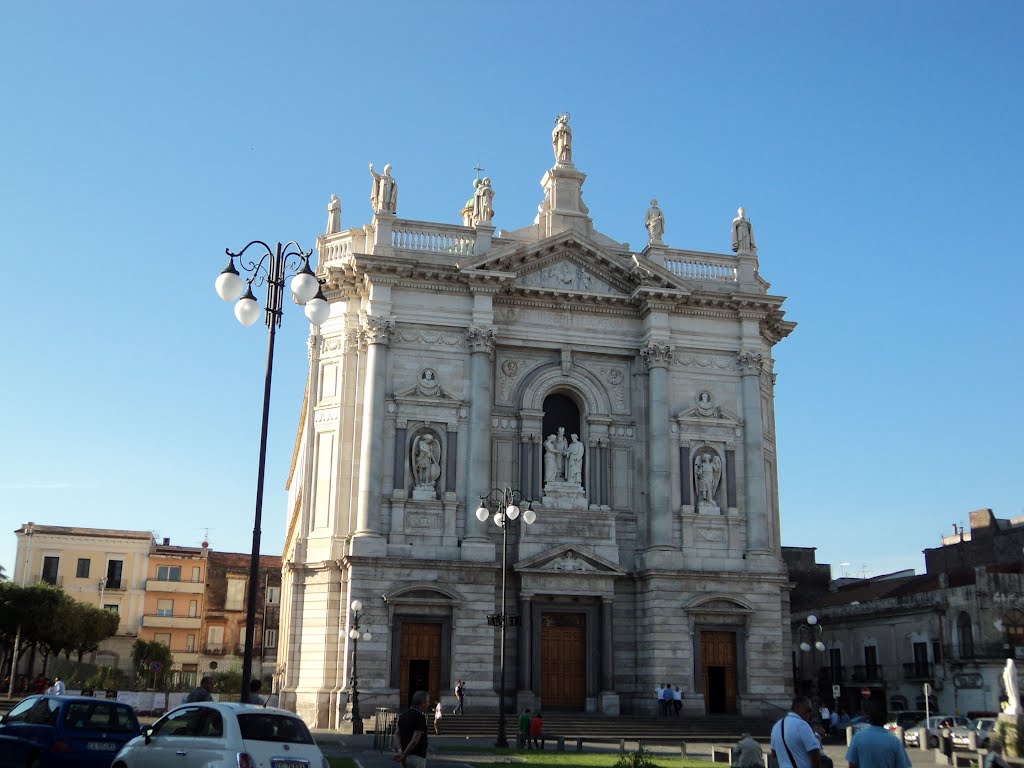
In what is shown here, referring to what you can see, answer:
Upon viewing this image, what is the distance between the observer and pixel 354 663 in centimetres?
3500

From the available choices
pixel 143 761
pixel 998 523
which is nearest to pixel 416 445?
→ pixel 143 761

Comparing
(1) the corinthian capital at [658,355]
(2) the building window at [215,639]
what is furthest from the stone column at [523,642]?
→ (2) the building window at [215,639]

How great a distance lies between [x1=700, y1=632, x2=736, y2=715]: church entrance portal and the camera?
3944 centimetres

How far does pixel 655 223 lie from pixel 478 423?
11283 millimetres

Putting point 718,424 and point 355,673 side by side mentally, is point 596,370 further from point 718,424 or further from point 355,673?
point 355,673

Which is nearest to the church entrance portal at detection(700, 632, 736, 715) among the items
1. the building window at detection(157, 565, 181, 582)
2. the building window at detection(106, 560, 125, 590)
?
the building window at detection(157, 565, 181, 582)

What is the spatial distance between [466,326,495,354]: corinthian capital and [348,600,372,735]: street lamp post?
10.1 meters

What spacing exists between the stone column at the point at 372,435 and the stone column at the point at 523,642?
213 inches

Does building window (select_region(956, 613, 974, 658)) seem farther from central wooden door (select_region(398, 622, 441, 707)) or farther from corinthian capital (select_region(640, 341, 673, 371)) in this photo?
central wooden door (select_region(398, 622, 441, 707))

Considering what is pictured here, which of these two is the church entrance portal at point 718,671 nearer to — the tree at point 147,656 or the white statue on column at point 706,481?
the white statue on column at point 706,481

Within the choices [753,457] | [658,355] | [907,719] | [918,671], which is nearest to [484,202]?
[658,355]

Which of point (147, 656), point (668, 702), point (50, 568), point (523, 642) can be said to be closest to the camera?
point (668, 702)

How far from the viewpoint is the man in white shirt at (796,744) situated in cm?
1066

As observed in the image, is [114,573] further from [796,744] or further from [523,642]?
[796,744]
